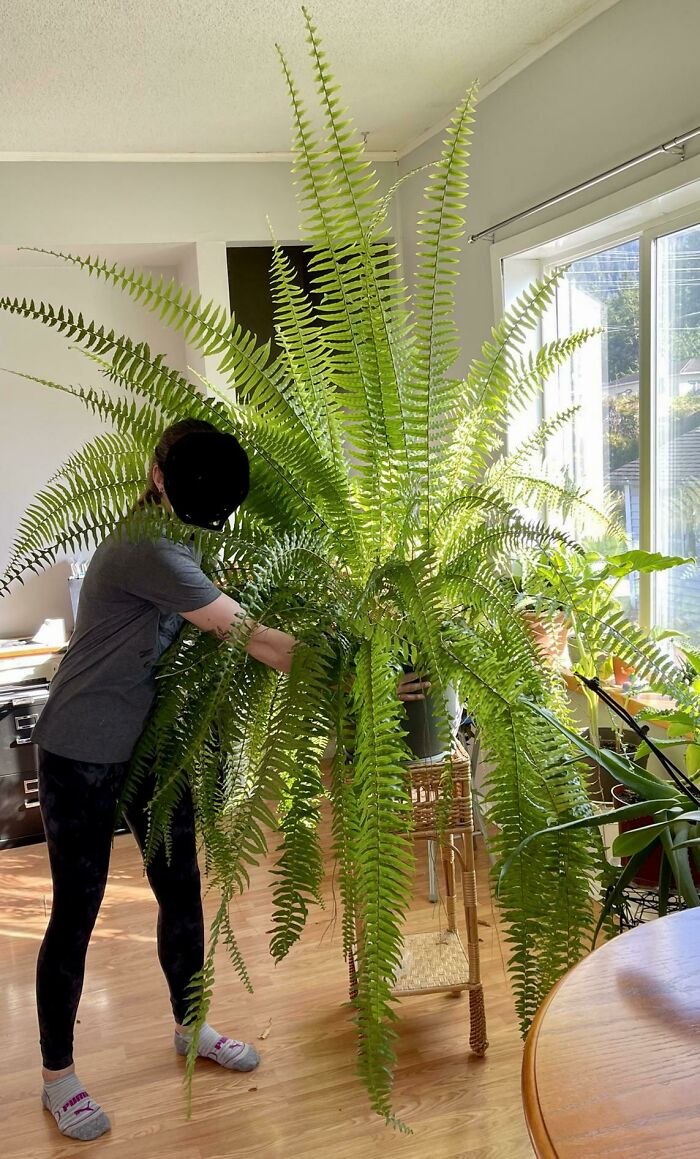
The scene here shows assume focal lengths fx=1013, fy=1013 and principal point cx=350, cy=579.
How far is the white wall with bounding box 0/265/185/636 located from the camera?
4051mm

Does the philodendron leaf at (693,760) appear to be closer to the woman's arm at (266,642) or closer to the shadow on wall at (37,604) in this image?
the woman's arm at (266,642)

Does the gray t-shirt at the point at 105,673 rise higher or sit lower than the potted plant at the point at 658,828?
higher

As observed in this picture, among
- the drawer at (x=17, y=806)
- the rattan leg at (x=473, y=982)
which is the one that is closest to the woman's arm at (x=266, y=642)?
the rattan leg at (x=473, y=982)

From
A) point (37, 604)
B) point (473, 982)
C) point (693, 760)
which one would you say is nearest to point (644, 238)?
point (693, 760)

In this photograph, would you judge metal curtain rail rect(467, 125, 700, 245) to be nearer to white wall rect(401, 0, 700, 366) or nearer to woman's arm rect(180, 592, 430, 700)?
white wall rect(401, 0, 700, 366)

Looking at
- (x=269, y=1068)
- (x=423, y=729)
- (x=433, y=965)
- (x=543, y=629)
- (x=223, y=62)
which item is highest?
(x=223, y=62)

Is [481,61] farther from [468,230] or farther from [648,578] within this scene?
[648,578]

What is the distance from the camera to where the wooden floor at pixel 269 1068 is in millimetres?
1889

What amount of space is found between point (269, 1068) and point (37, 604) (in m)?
2.46

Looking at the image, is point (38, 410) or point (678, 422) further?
point (38, 410)

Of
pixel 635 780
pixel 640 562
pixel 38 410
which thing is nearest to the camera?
pixel 635 780

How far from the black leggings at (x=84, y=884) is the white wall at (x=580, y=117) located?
187cm

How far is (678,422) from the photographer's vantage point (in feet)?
→ 8.75

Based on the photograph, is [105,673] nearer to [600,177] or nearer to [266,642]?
[266,642]
